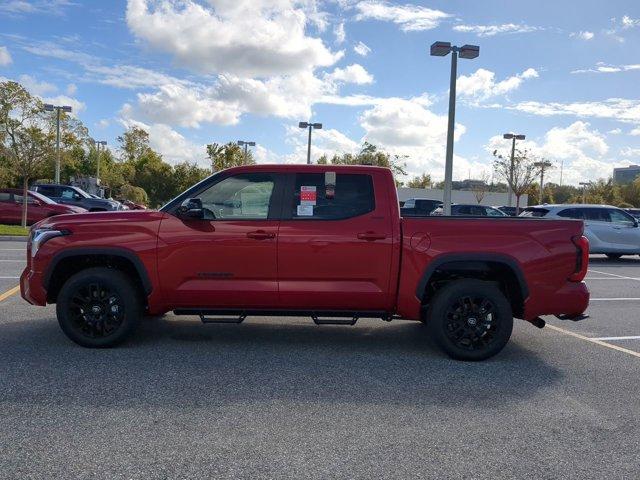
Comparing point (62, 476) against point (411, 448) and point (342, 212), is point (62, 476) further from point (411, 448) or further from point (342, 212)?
point (342, 212)

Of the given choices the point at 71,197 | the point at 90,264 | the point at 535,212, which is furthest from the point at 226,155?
the point at 90,264

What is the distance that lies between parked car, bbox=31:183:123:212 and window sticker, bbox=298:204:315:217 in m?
19.9

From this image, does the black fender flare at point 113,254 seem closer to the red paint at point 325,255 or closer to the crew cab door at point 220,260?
the red paint at point 325,255

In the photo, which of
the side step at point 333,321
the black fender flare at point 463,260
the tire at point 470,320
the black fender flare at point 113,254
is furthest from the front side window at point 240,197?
the tire at point 470,320

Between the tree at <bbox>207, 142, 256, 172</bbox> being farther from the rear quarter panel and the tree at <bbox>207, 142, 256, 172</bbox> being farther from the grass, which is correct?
the rear quarter panel

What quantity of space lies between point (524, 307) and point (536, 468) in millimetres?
2460

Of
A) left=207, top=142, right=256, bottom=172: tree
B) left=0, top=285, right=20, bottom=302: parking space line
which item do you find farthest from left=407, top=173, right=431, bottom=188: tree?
left=0, top=285, right=20, bottom=302: parking space line

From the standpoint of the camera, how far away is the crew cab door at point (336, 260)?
5703 millimetres

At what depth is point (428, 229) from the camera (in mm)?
5711

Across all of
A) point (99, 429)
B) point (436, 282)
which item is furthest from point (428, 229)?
point (99, 429)

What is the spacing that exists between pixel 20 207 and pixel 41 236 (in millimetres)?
18153

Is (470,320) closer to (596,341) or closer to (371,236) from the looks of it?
(371,236)

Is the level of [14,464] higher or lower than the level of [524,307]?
lower

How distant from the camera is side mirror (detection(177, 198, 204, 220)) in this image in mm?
5582
